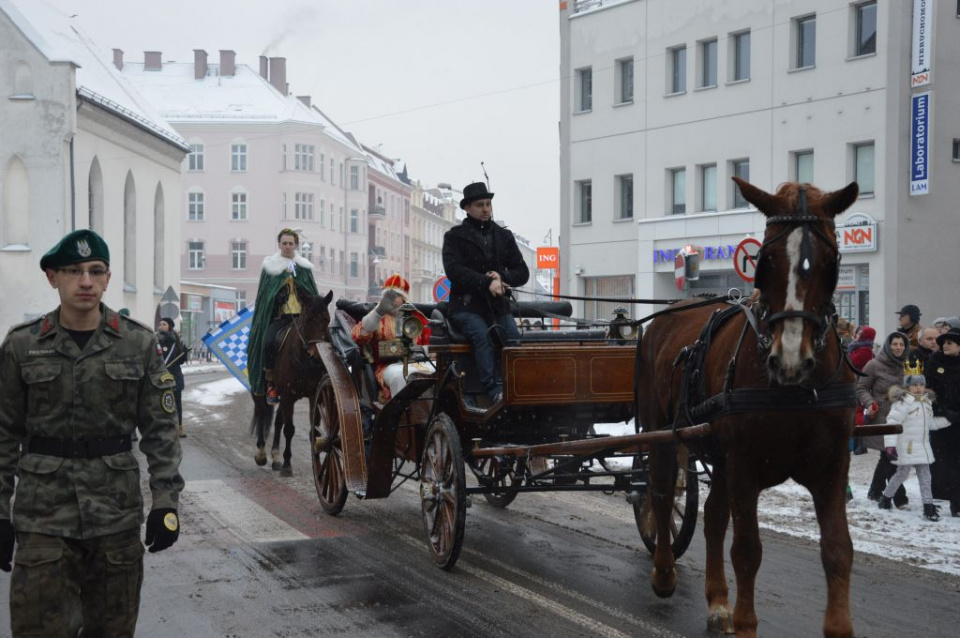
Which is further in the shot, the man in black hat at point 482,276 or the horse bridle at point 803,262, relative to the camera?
the man in black hat at point 482,276

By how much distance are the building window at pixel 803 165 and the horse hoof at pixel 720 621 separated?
23379mm

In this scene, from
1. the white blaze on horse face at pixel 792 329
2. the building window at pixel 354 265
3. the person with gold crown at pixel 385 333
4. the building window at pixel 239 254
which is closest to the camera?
the white blaze on horse face at pixel 792 329

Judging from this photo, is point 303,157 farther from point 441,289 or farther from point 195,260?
point 441,289

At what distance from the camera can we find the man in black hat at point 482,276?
26.3ft

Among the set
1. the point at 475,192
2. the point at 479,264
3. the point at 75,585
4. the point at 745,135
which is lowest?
the point at 75,585

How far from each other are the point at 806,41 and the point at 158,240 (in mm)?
28700

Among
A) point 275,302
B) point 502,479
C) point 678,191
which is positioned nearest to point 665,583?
point 502,479

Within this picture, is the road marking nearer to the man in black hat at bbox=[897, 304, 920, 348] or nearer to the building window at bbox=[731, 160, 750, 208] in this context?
the man in black hat at bbox=[897, 304, 920, 348]

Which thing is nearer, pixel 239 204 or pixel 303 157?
pixel 239 204

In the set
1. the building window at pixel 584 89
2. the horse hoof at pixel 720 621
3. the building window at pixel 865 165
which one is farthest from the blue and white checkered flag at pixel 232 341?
the building window at pixel 584 89

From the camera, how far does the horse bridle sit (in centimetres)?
479

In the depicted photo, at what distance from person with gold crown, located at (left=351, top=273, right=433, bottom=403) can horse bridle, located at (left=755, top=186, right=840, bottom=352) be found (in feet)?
14.7

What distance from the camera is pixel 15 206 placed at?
123ft

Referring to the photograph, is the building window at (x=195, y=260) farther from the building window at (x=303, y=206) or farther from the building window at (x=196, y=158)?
the building window at (x=303, y=206)
